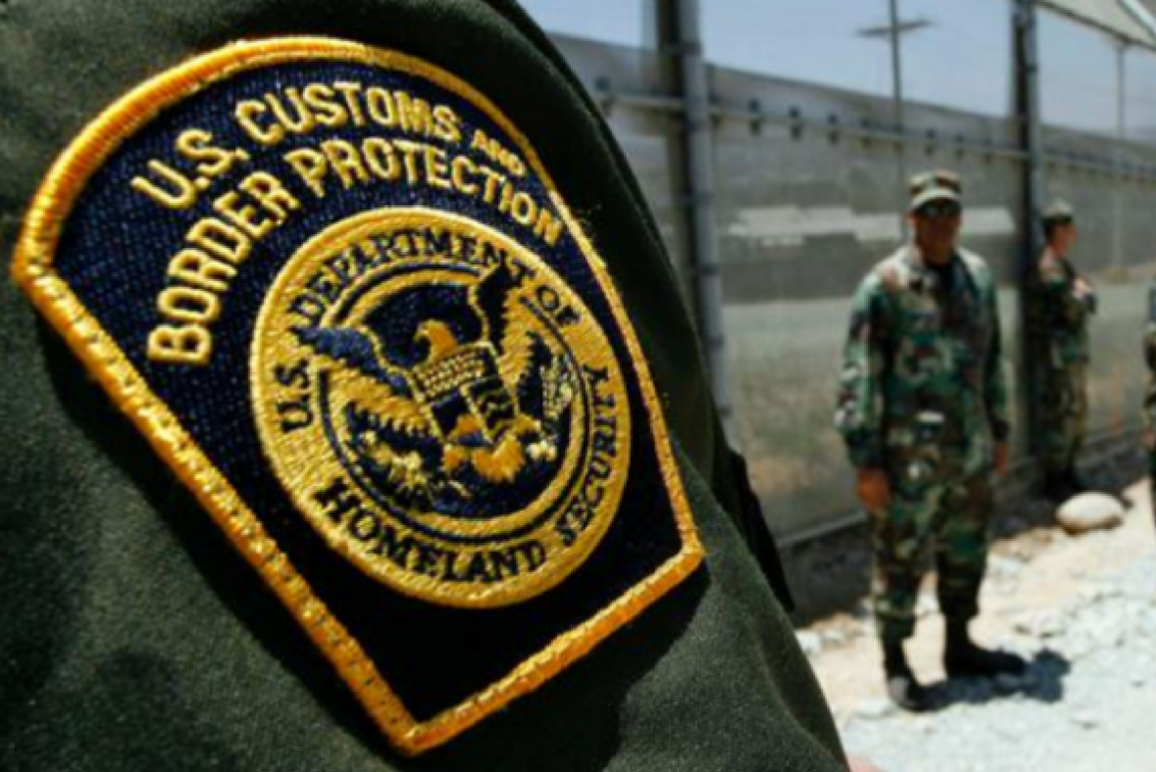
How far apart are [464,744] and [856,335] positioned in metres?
3.38

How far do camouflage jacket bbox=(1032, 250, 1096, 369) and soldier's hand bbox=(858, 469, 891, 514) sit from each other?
314cm

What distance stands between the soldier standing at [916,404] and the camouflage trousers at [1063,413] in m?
2.95

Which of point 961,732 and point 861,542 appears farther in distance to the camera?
point 861,542

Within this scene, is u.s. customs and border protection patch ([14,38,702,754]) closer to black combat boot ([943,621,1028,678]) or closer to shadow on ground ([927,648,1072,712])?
shadow on ground ([927,648,1072,712])

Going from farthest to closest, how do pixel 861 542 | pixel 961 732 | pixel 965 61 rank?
1. pixel 965 61
2. pixel 861 542
3. pixel 961 732

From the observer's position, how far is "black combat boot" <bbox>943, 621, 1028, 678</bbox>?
3982mm

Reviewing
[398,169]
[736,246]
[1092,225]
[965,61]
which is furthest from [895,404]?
[1092,225]

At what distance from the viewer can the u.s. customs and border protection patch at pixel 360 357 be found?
0.43 meters

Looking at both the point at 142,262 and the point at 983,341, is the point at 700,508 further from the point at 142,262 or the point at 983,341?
the point at 983,341

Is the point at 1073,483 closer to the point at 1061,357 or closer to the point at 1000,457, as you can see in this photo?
the point at 1061,357

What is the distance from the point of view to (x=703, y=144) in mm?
4152

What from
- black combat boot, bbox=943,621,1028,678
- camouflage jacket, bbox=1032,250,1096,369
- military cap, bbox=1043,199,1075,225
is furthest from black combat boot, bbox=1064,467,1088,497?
black combat boot, bbox=943,621,1028,678

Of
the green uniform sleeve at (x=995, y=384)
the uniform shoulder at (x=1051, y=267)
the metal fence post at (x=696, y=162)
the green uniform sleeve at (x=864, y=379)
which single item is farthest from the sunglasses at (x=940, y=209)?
the uniform shoulder at (x=1051, y=267)

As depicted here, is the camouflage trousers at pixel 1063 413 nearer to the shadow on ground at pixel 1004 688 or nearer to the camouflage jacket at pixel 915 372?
the shadow on ground at pixel 1004 688
